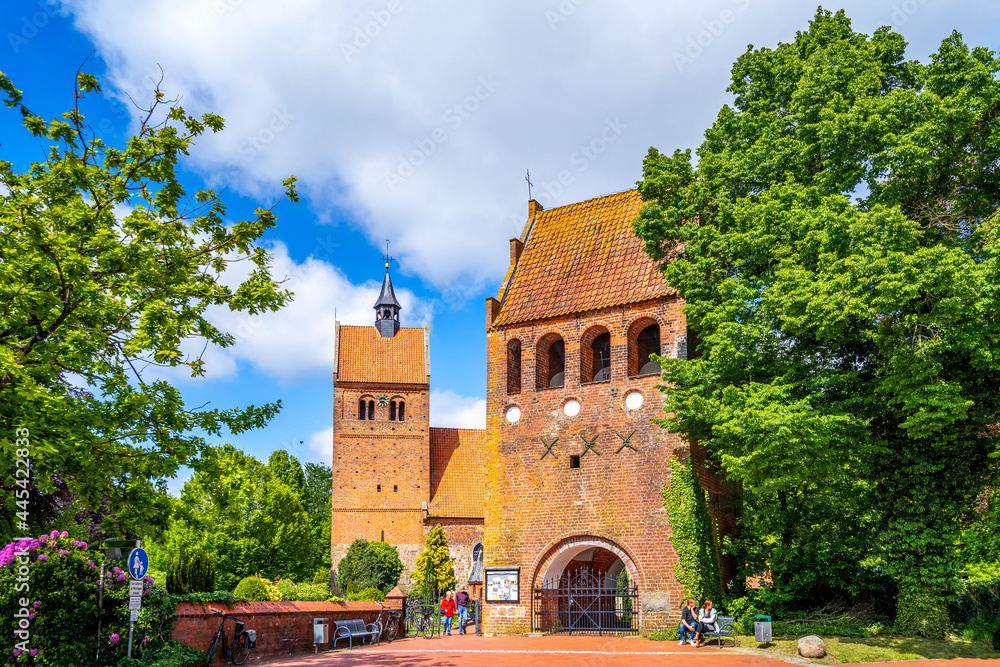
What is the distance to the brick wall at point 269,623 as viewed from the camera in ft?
41.2

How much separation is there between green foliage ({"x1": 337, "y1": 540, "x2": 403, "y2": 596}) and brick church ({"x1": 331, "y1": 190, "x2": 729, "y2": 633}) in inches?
769

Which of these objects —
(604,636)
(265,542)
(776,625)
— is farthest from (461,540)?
(776,625)

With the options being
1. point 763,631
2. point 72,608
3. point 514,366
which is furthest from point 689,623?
point 72,608

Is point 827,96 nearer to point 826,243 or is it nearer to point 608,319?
point 826,243

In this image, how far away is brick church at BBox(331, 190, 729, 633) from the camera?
782 inches

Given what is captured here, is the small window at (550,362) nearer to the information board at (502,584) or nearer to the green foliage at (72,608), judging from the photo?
the information board at (502,584)

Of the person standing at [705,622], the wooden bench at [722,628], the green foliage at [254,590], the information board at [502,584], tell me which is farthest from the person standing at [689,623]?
the green foliage at [254,590]

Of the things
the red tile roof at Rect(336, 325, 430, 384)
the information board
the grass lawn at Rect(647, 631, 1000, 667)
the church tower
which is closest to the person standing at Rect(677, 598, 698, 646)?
the grass lawn at Rect(647, 631, 1000, 667)

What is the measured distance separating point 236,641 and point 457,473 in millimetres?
34778

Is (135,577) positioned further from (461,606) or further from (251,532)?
(251,532)

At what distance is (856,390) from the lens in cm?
1562

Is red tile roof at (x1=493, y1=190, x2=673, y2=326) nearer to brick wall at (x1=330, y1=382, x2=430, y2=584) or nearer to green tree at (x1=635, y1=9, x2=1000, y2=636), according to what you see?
green tree at (x1=635, y1=9, x2=1000, y2=636)

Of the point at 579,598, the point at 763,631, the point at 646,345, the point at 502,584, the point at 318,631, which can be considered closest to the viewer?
the point at 763,631

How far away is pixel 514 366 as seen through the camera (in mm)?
23219
